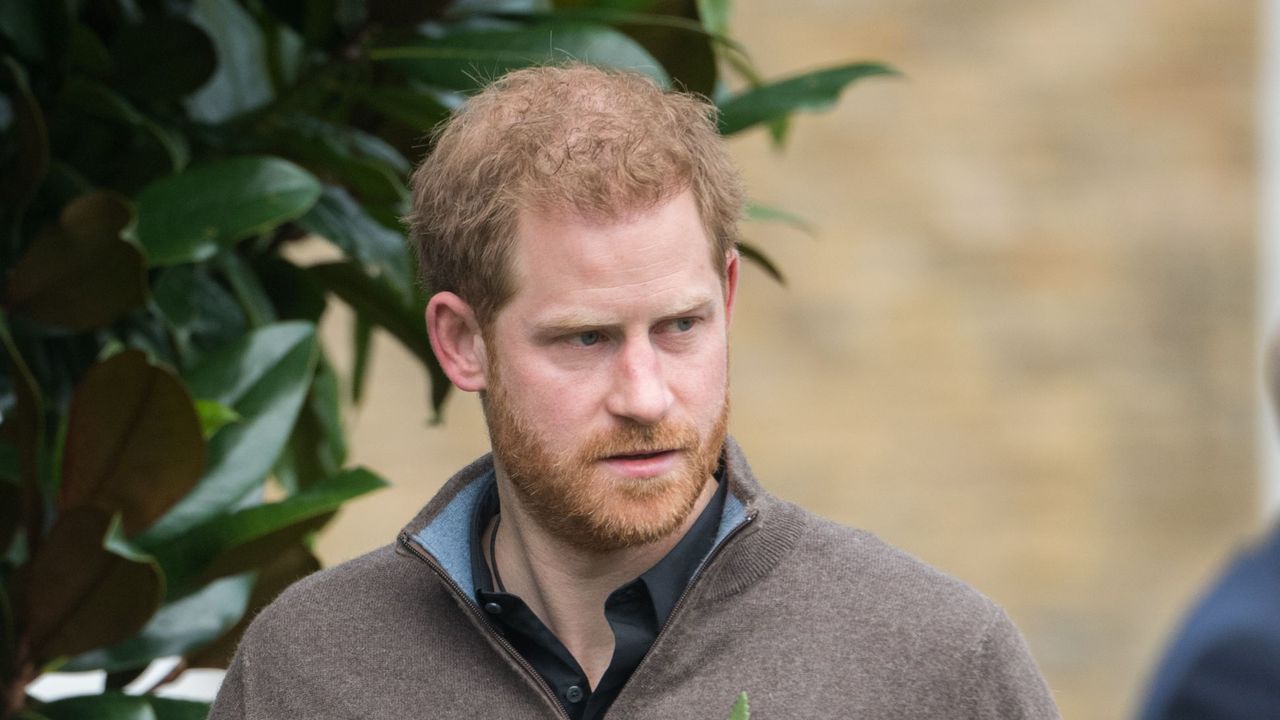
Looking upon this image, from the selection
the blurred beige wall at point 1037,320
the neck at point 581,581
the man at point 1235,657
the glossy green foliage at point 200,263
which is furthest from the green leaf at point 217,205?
the blurred beige wall at point 1037,320

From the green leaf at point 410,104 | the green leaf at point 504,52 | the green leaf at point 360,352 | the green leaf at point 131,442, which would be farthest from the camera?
the green leaf at point 360,352

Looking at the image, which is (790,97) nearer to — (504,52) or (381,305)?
(504,52)

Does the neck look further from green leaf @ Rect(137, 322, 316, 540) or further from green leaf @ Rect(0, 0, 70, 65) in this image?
green leaf @ Rect(0, 0, 70, 65)

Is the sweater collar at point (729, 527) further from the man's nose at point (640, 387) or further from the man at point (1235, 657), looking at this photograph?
the man at point (1235, 657)

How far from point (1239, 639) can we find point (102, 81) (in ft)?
6.04

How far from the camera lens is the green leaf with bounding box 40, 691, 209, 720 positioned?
1900 millimetres

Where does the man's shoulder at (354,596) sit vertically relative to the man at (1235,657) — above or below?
below

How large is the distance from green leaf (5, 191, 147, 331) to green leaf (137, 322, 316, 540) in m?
0.13

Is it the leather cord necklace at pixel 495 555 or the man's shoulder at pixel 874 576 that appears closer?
the man's shoulder at pixel 874 576

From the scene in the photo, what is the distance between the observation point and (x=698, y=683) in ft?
4.69

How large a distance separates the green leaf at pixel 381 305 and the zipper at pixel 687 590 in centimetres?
84

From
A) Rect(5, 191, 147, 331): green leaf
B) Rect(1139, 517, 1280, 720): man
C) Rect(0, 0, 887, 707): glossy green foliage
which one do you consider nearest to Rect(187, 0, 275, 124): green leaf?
Rect(0, 0, 887, 707): glossy green foliage

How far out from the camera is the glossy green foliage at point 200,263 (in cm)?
189

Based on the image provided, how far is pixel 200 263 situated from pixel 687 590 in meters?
1.01
